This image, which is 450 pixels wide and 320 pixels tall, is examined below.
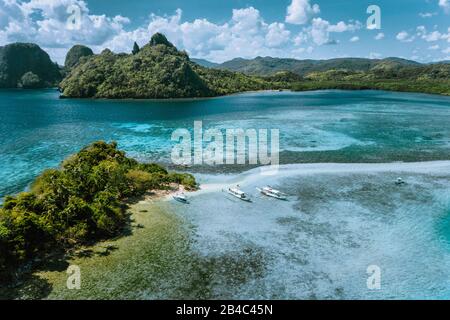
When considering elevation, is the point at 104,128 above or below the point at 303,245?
above

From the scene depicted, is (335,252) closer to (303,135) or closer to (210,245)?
(210,245)

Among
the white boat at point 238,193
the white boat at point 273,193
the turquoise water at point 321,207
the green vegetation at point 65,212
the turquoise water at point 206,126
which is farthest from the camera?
the turquoise water at point 206,126

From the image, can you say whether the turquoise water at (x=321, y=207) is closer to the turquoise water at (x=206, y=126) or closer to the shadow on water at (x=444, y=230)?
the shadow on water at (x=444, y=230)

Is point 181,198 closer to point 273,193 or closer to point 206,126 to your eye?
point 273,193

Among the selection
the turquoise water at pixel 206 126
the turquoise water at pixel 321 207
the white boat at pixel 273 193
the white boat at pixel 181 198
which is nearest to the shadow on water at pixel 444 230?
the turquoise water at pixel 321 207

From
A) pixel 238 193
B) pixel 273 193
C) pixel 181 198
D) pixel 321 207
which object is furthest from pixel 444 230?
pixel 181 198

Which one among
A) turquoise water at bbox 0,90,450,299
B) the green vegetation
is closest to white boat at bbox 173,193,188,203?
turquoise water at bbox 0,90,450,299

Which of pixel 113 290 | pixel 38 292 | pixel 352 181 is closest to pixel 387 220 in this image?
pixel 352 181
